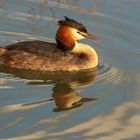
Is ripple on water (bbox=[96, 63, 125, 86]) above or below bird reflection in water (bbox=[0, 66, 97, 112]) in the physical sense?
above

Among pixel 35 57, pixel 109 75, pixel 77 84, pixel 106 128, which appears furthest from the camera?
pixel 35 57

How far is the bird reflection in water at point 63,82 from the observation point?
8.87 metres

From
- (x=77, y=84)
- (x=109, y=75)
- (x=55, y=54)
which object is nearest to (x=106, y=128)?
(x=77, y=84)

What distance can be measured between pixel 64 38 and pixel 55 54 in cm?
31

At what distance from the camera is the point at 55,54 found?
33.9 ft

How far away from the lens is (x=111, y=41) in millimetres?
11266

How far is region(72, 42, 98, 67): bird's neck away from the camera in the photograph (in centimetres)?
1042

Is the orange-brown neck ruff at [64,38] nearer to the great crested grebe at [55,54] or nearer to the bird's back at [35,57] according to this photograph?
the great crested grebe at [55,54]

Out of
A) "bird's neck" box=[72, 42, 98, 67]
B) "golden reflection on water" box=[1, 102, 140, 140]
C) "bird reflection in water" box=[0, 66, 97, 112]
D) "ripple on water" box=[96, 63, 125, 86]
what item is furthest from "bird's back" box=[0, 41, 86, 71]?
"golden reflection on water" box=[1, 102, 140, 140]

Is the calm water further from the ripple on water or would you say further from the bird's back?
the bird's back

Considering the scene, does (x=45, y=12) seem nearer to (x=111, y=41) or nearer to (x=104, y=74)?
(x=111, y=41)

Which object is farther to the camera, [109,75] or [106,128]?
[109,75]

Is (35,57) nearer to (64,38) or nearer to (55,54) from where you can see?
(55,54)

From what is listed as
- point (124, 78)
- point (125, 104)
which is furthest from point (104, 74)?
point (125, 104)
